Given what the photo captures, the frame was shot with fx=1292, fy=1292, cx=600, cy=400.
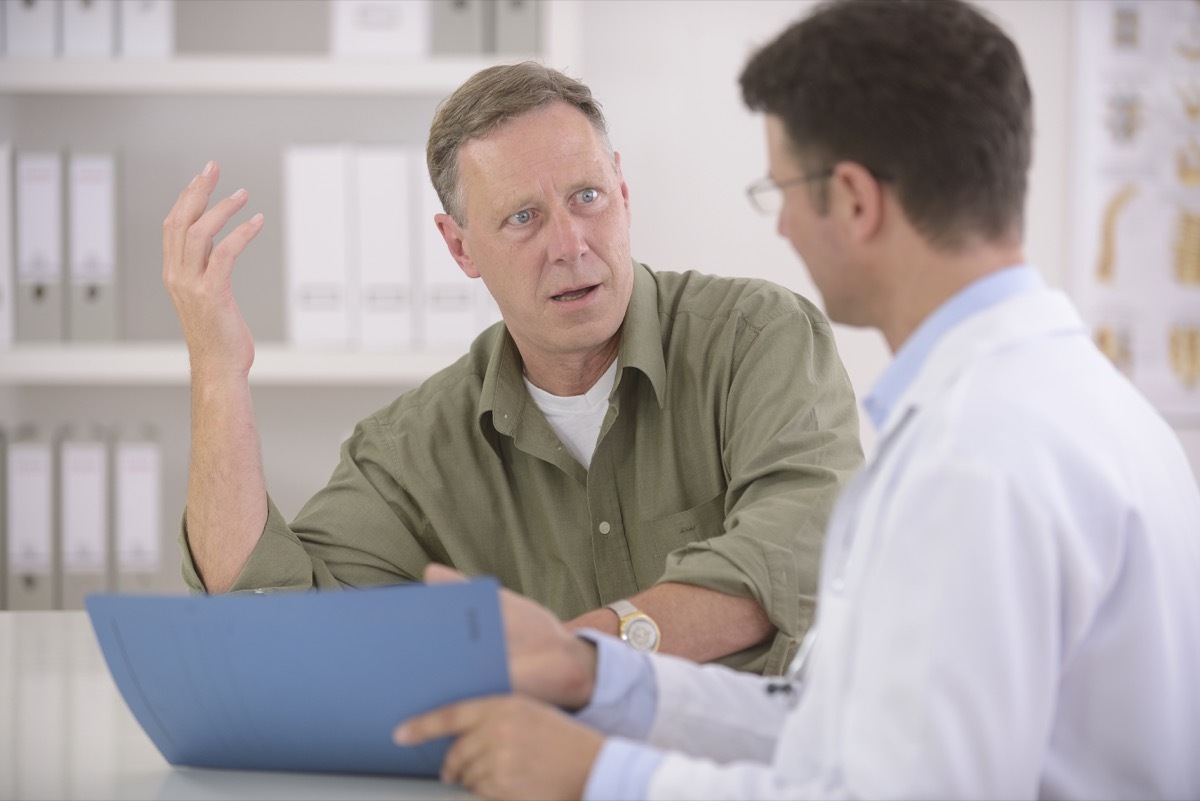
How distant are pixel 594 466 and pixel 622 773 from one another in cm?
77

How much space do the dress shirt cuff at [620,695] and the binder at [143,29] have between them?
5.94ft

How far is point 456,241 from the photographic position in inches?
71.9

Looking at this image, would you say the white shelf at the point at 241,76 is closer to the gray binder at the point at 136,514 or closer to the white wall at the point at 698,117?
the white wall at the point at 698,117

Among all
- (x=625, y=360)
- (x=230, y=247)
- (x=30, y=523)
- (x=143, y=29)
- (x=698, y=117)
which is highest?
(x=143, y=29)

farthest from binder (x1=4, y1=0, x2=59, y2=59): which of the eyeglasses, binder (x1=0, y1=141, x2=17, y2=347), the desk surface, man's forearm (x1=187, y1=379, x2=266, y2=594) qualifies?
the eyeglasses

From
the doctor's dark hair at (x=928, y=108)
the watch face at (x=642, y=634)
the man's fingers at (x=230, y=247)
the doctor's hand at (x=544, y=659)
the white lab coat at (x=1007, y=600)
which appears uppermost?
the doctor's dark hair at (x=928, y=108)

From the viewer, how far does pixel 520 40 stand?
242cm

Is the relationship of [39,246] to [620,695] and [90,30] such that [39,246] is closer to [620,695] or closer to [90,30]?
[90,30]

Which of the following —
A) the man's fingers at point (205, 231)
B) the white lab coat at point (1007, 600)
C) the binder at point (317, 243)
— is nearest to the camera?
the white lab coat at point (1007, 600)

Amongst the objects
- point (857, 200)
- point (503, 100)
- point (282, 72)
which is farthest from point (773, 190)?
point (282, 72)

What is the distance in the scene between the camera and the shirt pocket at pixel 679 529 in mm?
1576

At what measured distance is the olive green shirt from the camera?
5.05 feet

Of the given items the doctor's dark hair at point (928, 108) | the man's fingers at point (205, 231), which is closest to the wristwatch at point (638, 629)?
the doctor's dark hair at point (928, 108)

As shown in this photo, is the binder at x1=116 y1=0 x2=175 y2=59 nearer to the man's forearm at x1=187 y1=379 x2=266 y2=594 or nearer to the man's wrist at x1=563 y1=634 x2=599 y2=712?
the man's forearm at x1=187 y1=379 x2=266 y2=594
